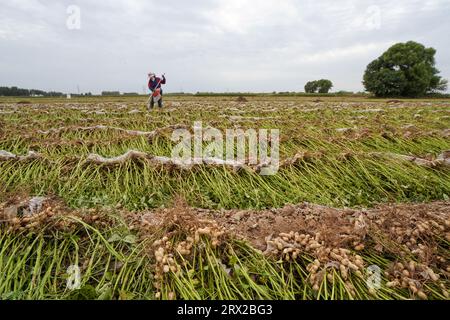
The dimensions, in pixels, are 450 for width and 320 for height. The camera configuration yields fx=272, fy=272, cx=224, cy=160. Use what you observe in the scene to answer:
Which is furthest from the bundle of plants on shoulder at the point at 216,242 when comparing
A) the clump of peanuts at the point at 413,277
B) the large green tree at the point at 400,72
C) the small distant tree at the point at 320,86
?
the small distant tree at the point at 320,86

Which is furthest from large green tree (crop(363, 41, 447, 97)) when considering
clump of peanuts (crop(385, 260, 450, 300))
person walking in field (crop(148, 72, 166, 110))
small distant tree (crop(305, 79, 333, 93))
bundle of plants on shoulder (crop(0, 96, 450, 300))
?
clump of peanuts (crop(385, 260, 450, 300))

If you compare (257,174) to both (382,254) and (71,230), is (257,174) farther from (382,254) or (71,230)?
(71,230)

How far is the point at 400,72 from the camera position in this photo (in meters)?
49.2

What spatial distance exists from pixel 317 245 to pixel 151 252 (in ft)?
4.59

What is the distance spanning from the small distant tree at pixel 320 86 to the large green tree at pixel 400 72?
26.0 meters

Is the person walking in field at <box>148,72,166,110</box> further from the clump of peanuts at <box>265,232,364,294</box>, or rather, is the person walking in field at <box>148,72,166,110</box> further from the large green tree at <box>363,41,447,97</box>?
the large green tree at <box>363,41,447,97</box>

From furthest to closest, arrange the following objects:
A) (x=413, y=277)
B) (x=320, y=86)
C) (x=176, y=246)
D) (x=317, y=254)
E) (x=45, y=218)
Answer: (x=320, y=86) < (x=45, y=218) < (x=176, y=246) < (x=317, y=254) < (x=413, y=277)

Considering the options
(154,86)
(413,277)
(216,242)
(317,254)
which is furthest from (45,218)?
(154,86)

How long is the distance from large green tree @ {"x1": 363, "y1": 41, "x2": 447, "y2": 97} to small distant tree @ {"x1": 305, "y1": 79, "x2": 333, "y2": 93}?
2599cm

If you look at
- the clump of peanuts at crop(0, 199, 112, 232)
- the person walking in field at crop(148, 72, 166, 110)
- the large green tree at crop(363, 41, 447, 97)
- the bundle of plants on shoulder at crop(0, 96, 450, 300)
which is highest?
the large green tree at crop(363, 41, 447, 97)

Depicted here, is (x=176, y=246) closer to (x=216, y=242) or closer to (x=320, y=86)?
(x=216, y=242)

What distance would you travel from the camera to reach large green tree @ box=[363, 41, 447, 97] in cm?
4928

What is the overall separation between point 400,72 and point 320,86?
3386 centimetres
